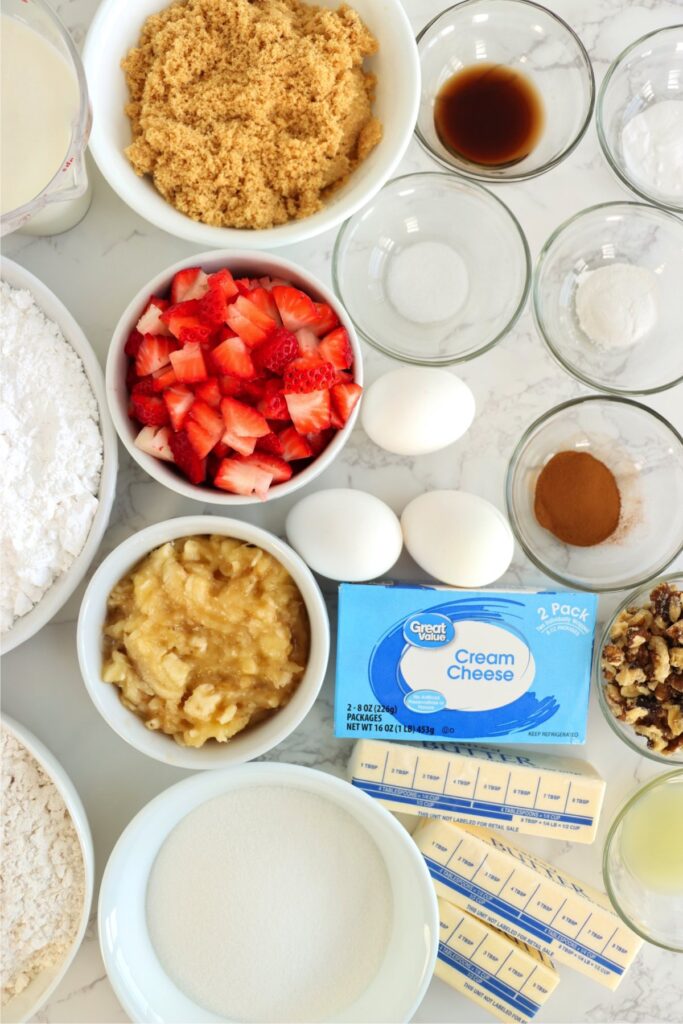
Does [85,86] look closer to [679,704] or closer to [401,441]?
[401,441]

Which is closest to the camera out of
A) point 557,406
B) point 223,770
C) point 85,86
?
point 85,86

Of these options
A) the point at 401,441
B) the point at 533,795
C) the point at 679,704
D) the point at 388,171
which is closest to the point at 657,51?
the point at 388,171

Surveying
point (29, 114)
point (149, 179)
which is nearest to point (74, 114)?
point (29, 114)

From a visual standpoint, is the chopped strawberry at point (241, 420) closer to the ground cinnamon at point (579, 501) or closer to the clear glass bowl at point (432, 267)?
the clear glass bowl at point (432, 267)

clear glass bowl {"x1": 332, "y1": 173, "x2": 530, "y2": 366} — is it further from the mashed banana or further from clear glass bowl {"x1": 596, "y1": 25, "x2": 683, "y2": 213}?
the mashed banana

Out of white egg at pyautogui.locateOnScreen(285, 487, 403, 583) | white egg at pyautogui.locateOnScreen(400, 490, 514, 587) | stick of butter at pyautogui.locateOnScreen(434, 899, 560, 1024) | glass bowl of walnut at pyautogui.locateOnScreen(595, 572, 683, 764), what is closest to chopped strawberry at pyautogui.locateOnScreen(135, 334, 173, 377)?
white egg at pyautogui.locateOnScreen(285, 487, 403, 583)

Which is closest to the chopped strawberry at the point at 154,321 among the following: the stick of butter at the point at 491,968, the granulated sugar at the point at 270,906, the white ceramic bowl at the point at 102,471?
the white ceramic bowl at the point at 102,471

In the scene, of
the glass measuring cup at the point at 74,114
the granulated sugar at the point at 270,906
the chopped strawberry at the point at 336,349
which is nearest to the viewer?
the glass measuring cup at the point at 74,114
